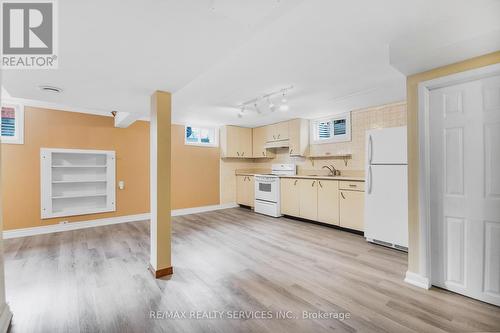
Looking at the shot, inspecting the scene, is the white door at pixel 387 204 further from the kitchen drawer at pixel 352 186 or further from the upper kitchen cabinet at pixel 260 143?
the upper kitchen cabinet at pixel 260 143

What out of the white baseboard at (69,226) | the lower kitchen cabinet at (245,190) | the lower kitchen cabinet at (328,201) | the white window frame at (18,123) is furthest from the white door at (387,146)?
the white window frame at (18,123)

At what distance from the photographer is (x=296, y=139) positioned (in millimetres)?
5148

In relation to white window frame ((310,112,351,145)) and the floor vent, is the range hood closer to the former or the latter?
white window frame ((310,112,351,145))

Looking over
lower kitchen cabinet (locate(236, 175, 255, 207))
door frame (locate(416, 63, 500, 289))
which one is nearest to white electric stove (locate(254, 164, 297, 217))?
lower kitchen cabinet (locate(236, 175, 255, 207))

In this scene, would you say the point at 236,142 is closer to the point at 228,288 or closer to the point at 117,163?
the point at 117,163

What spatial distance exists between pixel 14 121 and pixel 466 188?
6.27 meters

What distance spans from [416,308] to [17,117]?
6015mm

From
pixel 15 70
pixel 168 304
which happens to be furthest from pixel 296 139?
pixel 15 70

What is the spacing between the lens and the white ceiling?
1.28 m

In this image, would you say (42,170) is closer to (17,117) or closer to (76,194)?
(76,194)

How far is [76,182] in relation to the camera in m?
4.31

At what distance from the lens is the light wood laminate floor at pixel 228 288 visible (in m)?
1.66

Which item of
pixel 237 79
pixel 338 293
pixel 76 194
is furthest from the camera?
pixel 76 194

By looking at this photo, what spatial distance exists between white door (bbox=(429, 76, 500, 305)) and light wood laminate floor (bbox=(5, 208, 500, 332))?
21 cm
